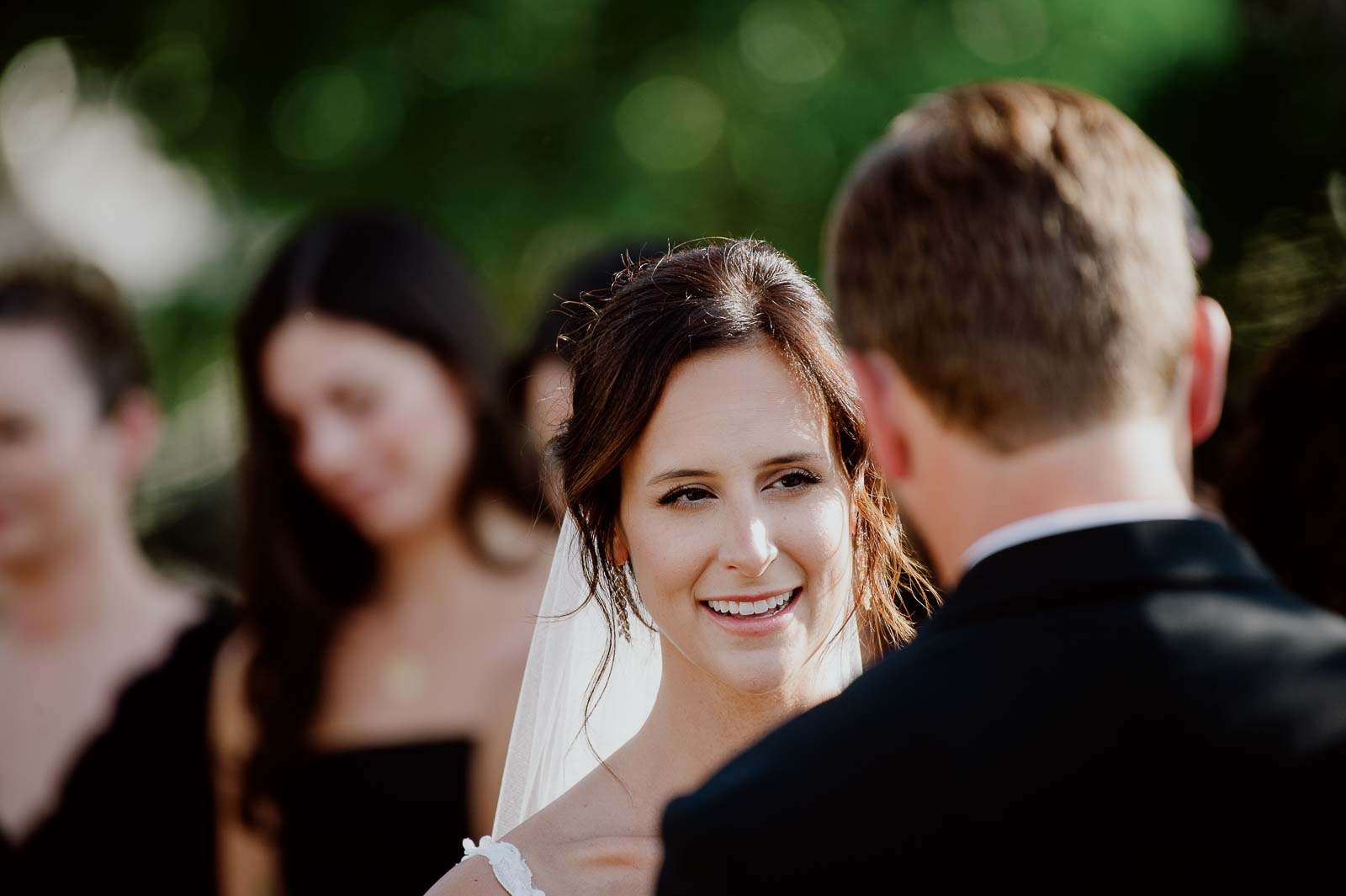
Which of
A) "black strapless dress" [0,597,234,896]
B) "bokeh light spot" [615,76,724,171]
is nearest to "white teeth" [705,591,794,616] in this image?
"black strapless dress" [0,597,234,896]

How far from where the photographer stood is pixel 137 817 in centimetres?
494

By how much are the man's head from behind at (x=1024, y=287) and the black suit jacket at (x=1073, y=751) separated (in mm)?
169

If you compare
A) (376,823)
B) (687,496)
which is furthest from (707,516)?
(376,823)

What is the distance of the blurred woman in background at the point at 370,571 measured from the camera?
4555 mm

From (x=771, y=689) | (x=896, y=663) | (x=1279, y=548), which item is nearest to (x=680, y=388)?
(x=771, y=689)

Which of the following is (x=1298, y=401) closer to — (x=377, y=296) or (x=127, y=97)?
(x=377, y=296)

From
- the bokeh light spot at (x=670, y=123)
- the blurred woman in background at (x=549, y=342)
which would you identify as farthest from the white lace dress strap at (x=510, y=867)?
the bokeh light spot at (x=670, y=123)

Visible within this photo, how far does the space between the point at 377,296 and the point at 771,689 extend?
103 inches

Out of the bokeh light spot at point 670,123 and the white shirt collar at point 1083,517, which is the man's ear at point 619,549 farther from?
the bokeh light spot at point 670,123

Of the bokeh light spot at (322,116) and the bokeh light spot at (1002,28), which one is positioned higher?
the bokeh light spot at (322,116)

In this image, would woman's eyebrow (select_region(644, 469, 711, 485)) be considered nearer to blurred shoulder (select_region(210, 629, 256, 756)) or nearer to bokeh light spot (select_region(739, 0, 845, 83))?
blurred shoulder (select_region(210, 629, 256, 756))

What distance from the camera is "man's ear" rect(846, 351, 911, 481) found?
1.75 m

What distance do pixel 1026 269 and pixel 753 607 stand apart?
1015 mm

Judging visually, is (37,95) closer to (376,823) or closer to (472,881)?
(376,823)
